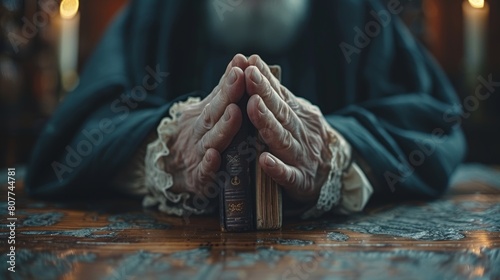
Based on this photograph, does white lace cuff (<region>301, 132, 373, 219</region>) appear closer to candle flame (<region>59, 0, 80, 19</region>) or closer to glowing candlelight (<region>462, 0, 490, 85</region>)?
glowing candlelight (<region>462, 0, 490, 85</region>)

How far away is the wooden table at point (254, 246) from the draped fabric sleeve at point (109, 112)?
108 millimetres

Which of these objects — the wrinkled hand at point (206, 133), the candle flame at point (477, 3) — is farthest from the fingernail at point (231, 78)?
the candle flame at point (477, 3)

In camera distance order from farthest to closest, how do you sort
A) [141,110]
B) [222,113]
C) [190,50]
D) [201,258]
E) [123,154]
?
[190,50], [141,110], [123,154], [222,113], [201,258]

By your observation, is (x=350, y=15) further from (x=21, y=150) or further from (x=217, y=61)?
(x=21, y=150)

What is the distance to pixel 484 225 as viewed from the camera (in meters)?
1.12

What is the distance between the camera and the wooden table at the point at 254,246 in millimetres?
785

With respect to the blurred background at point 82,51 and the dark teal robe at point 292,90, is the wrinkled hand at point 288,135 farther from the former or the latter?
the blurred background at point 82,51

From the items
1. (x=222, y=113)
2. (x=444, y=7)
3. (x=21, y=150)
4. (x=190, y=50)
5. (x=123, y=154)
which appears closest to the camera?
(x=222, y=113)

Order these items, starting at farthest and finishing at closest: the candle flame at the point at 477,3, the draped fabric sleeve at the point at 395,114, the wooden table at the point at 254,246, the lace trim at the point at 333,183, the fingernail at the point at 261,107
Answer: the candle flame at the point at 477,3
the draped fabric sleeve at the point at 395,114
the lace trim at the point at 333,183
the fingernail at the point at 261,107
the wooden table at the point at 254,246

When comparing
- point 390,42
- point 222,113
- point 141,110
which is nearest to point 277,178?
point 222,113

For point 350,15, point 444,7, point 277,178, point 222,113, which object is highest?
point 444,7

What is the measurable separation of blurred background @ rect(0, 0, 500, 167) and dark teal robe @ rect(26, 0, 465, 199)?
1336 millimetres

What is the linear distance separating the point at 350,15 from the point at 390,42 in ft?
0.46

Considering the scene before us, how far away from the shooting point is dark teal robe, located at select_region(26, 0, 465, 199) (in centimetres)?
134
